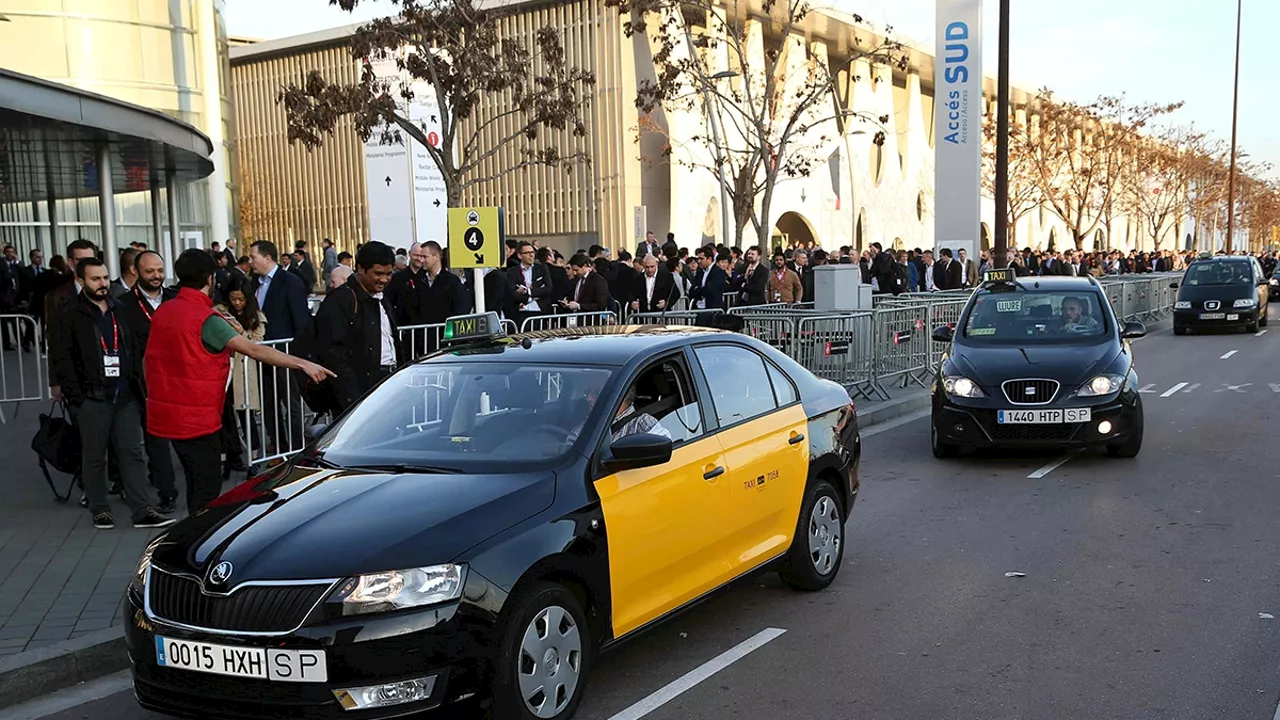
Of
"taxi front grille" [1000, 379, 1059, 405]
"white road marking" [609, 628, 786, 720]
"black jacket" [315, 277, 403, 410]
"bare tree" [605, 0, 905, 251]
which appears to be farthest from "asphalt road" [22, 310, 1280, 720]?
"bare tree" [605, 0, 905, 251]

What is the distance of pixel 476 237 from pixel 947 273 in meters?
14.1

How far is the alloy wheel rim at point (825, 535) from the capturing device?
6434mm

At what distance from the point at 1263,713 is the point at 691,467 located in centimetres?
256

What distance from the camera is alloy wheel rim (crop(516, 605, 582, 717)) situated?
432 cm

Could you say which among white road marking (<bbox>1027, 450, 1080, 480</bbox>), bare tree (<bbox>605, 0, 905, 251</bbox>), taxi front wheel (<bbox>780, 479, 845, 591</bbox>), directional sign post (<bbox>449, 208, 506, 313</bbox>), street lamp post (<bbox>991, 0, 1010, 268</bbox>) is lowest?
white road marking (<bbox>1027, 450, 1080, 480</bbox>)

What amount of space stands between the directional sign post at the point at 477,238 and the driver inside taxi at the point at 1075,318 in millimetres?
5611

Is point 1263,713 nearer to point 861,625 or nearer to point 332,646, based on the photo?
point 861,625

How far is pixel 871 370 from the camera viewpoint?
561 inches

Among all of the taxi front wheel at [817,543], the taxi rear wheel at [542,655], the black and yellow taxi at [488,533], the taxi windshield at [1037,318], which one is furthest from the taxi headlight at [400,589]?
the taxi windshield at [1037,318]

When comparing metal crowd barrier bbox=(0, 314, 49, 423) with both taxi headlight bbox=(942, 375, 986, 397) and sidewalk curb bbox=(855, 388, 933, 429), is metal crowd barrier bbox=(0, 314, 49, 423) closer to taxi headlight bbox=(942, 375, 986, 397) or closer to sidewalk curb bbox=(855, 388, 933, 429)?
sidewalk curb bbox=(855, 388, 933, 429)

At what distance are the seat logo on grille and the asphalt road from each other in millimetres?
1169

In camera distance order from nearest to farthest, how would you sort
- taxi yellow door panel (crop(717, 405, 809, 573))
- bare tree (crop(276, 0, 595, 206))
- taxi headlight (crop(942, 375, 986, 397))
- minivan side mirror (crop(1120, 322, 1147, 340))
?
taxi yellow door panel (crop(717, 405, 809, 573)) → taxi headlight (crop(942, 375, 986, 397)) → minivan side mirror (crop(1120, 322, 1147, 340)) → bare tree (crop(276, 0, 595, 206))

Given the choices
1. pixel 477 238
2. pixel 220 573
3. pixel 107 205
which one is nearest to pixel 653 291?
pixel 477 238

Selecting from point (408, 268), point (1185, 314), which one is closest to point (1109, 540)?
point (408, 268)
